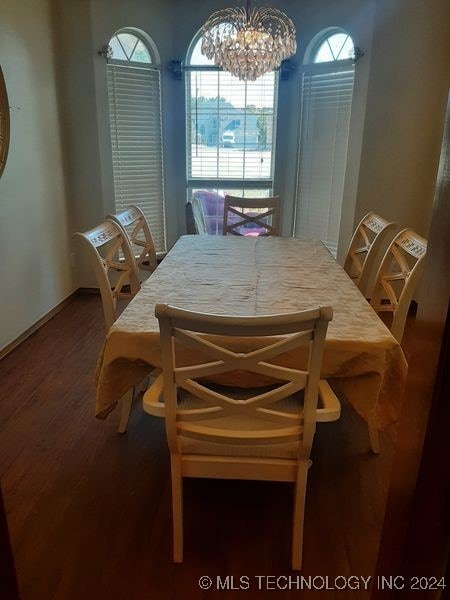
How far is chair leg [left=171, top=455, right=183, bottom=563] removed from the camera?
140cm

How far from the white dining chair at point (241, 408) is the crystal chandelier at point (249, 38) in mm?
1828

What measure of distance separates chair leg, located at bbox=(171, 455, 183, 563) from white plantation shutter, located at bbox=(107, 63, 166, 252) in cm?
301

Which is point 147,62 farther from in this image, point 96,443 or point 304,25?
point 96,443

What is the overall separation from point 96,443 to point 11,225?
1.64 m

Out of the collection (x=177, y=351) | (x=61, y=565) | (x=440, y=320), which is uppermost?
(x=440, y=320)

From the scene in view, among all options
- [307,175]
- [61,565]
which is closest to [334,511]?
[61,565]

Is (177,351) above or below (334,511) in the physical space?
above

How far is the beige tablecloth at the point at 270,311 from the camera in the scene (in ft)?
4.64

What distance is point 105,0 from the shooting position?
3.48 m

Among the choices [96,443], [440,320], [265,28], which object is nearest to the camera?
[440,320]

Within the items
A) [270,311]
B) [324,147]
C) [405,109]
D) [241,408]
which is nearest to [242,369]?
[241,408]

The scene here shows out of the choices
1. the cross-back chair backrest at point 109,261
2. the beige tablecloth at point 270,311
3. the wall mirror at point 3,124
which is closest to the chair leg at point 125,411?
the cross-back chair backrest at point 109,261

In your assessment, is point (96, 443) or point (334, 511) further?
point (96, 443)

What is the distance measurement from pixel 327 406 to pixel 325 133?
124 inches
